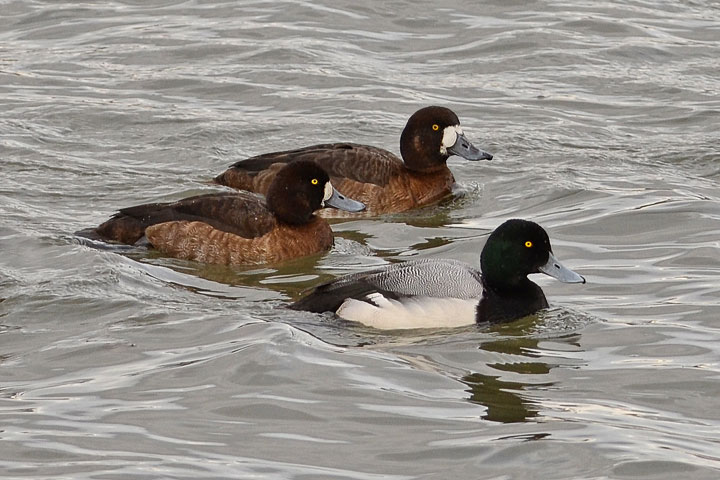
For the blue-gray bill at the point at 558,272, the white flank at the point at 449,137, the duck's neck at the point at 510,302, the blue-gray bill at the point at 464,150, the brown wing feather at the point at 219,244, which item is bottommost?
the brown wing feather at the point at 219,244

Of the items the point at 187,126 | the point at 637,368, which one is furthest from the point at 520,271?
the point at 187,126

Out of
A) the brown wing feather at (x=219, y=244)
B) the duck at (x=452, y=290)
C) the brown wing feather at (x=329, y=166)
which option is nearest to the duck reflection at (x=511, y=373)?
the duck at (x=452, y=290)

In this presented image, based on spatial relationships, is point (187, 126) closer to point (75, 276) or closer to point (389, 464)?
point (75, 276)

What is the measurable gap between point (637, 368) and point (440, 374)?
119 cm

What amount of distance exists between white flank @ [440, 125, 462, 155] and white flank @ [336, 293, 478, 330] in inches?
186

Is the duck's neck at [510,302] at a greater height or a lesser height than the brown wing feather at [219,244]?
greater

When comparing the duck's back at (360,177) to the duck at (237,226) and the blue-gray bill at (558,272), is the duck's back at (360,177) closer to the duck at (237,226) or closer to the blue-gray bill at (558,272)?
the duck at (237,226)

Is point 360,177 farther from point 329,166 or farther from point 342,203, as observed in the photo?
point 342,203

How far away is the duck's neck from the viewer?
935 cm

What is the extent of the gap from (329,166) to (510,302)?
405 cm

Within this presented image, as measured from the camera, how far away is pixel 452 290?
30.5ft

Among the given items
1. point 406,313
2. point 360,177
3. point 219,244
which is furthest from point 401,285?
point 360,177

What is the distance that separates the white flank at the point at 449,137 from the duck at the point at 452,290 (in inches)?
157

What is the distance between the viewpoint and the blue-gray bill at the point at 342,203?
12.1 meters
